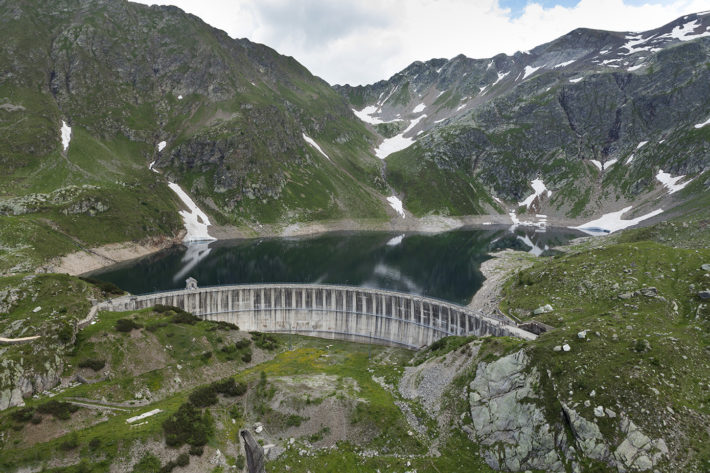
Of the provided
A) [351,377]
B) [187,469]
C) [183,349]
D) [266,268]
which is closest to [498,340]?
[351,377]

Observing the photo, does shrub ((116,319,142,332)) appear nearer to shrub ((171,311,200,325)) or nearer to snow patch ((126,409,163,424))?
shrub ((171,311,200,325))

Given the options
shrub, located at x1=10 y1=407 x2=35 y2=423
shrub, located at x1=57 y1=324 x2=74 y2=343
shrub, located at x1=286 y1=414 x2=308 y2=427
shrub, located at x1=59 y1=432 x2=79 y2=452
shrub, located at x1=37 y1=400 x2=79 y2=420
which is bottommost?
shrub, located at x1=286 y1=414 x2=308 y2=427

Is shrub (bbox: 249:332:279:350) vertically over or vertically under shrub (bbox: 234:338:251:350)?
under

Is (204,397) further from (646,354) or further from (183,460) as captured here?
(646,354)

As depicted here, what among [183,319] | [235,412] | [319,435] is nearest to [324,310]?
[183,319]

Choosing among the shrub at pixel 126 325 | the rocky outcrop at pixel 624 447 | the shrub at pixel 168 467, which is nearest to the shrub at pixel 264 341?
the shrub at pixel 126 325

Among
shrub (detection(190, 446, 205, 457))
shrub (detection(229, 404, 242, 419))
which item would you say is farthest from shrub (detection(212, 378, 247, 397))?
shrub (detection(190, 446, 205, 457))

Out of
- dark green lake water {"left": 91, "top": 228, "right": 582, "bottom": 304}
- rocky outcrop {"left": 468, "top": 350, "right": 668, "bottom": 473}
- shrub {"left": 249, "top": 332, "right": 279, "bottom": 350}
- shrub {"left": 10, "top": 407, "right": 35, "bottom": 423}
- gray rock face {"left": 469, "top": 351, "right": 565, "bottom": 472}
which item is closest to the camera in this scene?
rocky outcrop {"left": 468, "top": 350, "right": 668, "bottom": 473}
